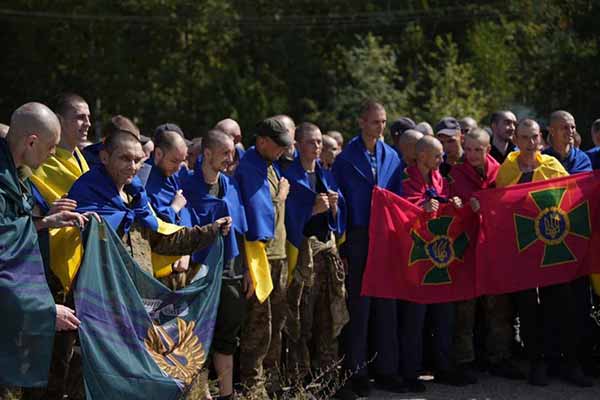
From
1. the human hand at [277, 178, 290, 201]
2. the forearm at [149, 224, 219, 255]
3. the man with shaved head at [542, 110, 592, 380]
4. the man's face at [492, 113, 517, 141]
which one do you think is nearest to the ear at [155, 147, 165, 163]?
the forearm at [149, 224, 219, 255]

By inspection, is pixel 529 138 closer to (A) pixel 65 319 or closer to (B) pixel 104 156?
(B) pixel 104 156

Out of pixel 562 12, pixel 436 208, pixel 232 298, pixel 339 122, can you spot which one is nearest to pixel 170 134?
pixel 232 298

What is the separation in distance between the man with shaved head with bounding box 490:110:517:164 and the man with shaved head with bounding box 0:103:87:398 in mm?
5213

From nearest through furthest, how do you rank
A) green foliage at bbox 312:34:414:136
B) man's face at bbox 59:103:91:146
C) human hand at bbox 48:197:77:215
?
1. human hand at bbox 48:197:77:215
2. man's face at bbox 59:103:91:146
3. green foliage at bbox 312:34:414:136

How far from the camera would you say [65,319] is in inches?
199

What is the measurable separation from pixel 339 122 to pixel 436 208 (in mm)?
23063

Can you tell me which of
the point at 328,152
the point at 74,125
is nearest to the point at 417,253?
the point at 328,152

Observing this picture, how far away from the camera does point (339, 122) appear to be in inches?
1216

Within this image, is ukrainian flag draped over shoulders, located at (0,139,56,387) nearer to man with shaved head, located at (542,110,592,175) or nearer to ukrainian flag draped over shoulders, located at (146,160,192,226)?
ukrainian flag draped over shoulders, located at (146,160,192,226)

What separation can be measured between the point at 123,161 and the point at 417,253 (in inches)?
126

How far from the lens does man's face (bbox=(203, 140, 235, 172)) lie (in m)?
6.77

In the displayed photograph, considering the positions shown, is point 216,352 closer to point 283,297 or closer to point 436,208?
point 283,297

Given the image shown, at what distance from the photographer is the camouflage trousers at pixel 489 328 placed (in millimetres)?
8344

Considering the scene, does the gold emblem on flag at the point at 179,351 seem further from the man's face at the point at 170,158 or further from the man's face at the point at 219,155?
the man's face at the point at 219,155
